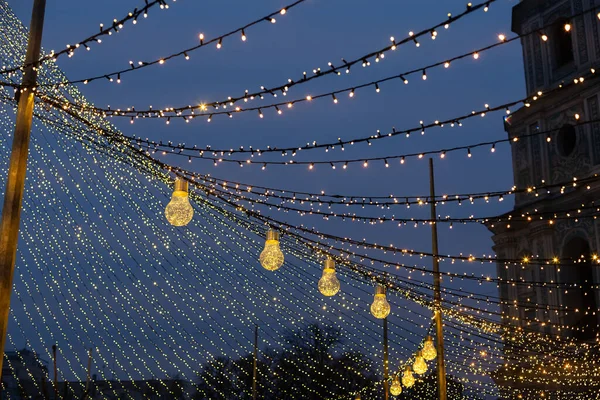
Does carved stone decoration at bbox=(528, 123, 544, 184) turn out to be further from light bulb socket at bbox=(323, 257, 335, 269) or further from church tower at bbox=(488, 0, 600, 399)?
light bulb socket at bbox=(323, 257, 335, 269)

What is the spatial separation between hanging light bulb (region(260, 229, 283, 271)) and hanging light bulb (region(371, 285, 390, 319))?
2.48 meters

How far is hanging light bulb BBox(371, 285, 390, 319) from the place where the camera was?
32.6ft

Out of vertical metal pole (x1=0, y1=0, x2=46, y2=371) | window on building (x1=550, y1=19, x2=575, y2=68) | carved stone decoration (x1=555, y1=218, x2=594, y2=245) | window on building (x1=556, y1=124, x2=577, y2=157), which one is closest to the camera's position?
vertical metal pole (x1=0, y1=0, x2=46, y2=371)

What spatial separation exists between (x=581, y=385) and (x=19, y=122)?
17099 millimetres

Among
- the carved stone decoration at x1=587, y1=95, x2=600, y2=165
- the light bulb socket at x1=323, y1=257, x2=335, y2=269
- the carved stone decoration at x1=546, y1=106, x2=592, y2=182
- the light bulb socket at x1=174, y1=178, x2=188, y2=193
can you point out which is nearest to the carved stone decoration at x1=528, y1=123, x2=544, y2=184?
the carved stone decoration at x1=546, y1=106, x2=592, y2=182

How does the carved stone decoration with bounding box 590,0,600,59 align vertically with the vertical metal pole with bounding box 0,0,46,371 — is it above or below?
above

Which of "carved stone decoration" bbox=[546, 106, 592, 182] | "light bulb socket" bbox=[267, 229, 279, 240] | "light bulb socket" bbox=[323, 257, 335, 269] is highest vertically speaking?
"carved stone decoration" bbox=[546, 106, 592, 182]

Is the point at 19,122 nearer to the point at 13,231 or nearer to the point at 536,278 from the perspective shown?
the point at 13,231

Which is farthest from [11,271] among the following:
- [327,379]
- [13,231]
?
[327,379]

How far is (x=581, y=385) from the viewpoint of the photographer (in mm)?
19625

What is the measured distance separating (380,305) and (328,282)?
65.7 inches

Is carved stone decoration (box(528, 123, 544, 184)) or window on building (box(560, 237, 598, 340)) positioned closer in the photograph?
window on building (box(560, 237, 598, 340))

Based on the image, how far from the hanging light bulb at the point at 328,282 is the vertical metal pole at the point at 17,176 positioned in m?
3.39

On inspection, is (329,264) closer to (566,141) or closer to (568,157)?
(568,157)
